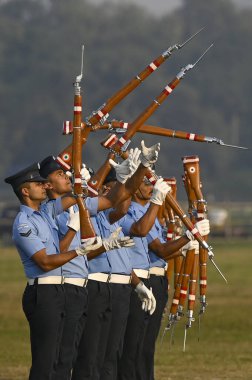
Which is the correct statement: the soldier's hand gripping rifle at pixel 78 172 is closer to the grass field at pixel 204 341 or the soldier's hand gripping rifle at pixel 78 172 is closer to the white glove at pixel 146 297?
the white glove at pixel 146 297

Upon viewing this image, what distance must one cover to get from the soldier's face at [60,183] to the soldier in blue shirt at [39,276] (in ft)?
1.52

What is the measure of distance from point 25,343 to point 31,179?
1201 centimetres

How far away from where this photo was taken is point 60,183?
1548 cm

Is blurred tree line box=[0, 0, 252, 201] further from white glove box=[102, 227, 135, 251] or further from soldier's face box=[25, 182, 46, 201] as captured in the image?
white glove box=[102, 227, 135, 251]

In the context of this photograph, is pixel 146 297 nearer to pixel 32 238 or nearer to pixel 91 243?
pixel 32 238

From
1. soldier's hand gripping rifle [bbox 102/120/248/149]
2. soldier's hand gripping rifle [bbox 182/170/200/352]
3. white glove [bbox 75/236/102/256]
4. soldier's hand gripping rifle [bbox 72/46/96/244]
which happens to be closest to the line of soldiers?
white glove [bbox 75/236/102/256]

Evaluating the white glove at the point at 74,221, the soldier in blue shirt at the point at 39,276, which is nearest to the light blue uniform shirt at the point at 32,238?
the soldier in blue shirt at the point at 39,276

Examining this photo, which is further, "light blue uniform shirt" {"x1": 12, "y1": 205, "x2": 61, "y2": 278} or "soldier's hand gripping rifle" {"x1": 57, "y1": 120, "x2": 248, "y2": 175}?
"soldier's hand gripping rifle" {"x1": 57, "y1": 120, "x2": 248, "y2": 175}

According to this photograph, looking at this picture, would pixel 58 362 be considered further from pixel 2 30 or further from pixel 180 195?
pixel 2 30

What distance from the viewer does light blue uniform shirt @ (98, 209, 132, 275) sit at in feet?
53.7

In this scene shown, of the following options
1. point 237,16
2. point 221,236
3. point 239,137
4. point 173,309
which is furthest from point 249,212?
point 173,309

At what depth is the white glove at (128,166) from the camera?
14.4 m

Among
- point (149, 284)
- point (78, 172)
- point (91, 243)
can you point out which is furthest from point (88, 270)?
point (78, 172)

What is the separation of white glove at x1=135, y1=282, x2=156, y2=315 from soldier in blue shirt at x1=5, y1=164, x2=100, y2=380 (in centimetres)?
169
